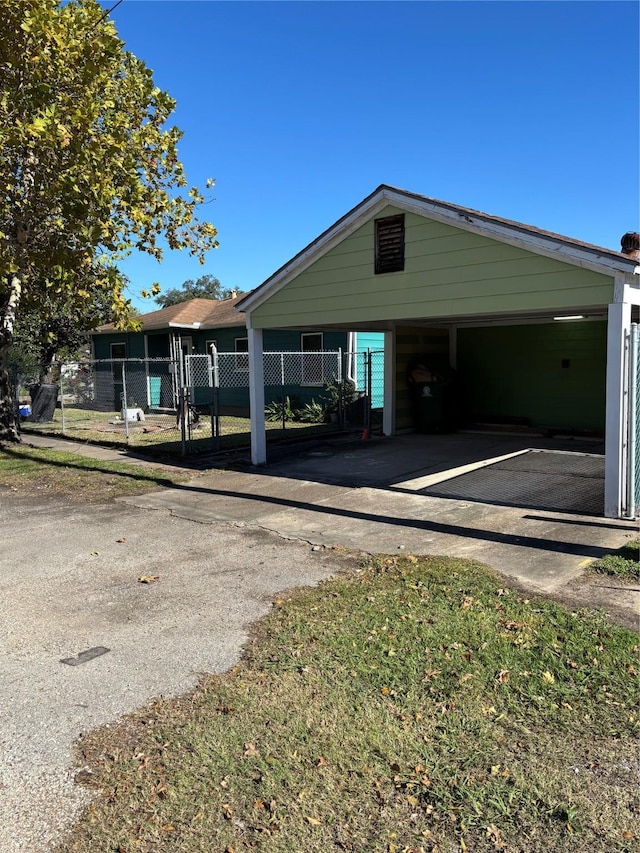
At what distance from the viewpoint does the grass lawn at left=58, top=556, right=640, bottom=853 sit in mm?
Result: 2314

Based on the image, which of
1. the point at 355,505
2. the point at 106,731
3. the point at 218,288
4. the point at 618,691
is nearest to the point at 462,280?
the point at 355,505

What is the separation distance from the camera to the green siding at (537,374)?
42.1 ft

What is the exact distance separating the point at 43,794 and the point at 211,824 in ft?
2.49

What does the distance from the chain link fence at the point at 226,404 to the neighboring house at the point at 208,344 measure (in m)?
0.06

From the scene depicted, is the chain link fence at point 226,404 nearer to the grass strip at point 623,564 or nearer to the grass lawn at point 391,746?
the grass strip at point 623,564

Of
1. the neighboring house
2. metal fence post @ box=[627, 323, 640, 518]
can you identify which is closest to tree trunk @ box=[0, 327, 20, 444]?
the neighboring house

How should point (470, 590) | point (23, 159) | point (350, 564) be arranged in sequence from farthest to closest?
point (23, 159)
point (350, 564)
point (470, 590)

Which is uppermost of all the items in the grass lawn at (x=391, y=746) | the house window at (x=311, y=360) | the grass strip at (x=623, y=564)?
the house window at (x=311, y=360)

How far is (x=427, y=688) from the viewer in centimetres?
329

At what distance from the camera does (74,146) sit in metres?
8.17

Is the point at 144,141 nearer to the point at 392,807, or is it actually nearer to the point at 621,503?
the point at 621,503

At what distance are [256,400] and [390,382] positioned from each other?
3866 millimetres

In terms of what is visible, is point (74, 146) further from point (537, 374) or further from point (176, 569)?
point (537, 374)

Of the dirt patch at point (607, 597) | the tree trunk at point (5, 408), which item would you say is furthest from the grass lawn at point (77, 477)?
the dirt patch at point (607, 597)
